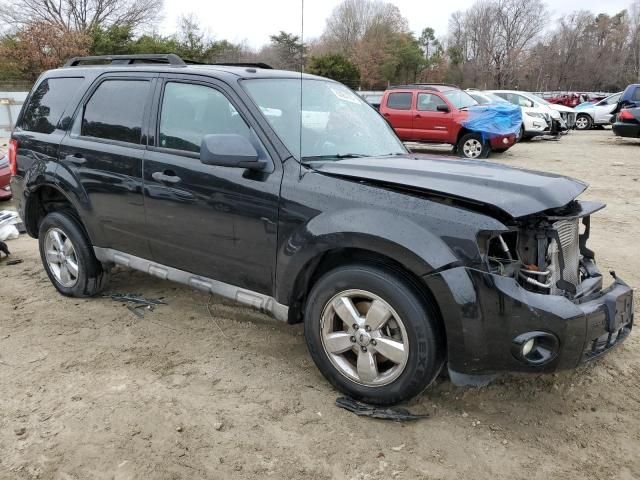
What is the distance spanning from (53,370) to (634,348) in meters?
3.87

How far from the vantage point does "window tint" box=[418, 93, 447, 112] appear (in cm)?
1417

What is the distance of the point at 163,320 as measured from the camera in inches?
168

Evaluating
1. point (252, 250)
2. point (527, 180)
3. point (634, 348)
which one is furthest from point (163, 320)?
point (634, 348)

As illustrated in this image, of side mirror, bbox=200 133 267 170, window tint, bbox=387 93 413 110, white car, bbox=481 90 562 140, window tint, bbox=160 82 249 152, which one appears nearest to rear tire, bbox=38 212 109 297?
window tint, bbox=160 82 249 152

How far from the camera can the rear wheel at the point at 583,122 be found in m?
23.1

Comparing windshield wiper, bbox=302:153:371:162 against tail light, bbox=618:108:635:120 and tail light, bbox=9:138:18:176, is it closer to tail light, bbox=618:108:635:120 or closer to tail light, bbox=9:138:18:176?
tail light, bbox=9:138:18:176

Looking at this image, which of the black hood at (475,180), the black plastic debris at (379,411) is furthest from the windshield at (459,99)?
the black plastic debris at (379,411)

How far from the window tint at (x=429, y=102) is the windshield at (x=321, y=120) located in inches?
414

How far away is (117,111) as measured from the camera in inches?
159

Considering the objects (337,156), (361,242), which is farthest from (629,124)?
(361,242)

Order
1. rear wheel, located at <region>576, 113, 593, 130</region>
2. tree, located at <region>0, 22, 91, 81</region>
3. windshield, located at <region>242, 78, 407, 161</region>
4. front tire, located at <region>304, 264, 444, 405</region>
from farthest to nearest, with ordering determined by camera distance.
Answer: tree, located at <region>0, 22, 91, 81</region>
rear wheel, located at <region>576, 113, 593, 130</region>
windshield, located at <region>242, 78, 407, 161</region>
front tire, located at <region>304, 264, 444, 405</region>

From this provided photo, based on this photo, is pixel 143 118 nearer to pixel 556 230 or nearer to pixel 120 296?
pixel 120 296

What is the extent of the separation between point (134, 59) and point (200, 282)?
201 centimetres

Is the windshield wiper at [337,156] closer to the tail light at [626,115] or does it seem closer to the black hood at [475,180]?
the black hood at [475,180]
